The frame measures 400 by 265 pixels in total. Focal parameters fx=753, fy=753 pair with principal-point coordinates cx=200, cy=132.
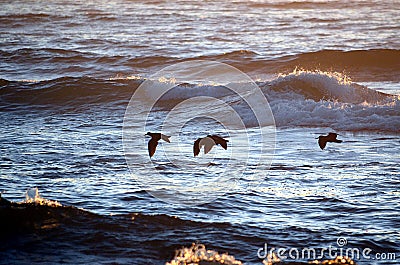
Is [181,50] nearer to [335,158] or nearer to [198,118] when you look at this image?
[198,118]

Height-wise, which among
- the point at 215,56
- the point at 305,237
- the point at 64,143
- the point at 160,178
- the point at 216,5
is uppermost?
→ the point at 216,5

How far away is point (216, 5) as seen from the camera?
43844mm

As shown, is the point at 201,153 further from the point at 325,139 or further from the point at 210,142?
the point at 325,139

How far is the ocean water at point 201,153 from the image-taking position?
22.8 ft

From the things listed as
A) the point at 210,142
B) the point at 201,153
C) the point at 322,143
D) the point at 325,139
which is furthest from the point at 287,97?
the point at 201,153

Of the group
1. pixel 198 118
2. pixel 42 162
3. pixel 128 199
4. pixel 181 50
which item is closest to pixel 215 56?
pixel 181 50

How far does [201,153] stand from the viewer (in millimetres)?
10922

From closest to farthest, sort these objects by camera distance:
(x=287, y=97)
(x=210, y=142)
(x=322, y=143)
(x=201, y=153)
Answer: (x=322, y=143), (x=201, y=153), (x=210, y=142), (x=287, y=97)

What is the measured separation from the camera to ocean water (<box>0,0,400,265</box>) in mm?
6961

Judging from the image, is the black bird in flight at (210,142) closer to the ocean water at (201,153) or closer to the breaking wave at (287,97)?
the ocean water at (201,153)

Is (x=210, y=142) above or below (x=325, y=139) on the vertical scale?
below

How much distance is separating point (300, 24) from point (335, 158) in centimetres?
2335

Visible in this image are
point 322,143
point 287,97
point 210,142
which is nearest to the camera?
point 322,143

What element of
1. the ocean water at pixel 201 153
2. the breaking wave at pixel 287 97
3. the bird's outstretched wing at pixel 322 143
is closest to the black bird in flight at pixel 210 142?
the ocean water at pixel 201 153
